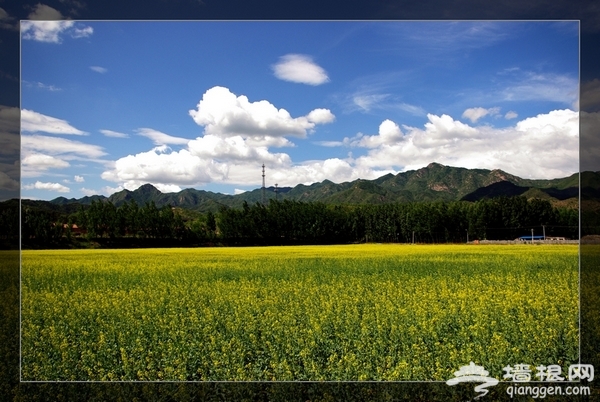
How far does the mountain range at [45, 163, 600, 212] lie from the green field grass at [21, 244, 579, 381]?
1.77 meters

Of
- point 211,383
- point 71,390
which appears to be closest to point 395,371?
point 211,383

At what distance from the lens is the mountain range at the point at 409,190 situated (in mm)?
8914

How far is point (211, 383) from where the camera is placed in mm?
6176

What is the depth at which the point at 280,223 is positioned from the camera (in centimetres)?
1514

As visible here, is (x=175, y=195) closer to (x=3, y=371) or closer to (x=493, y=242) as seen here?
(x=3, y=371)

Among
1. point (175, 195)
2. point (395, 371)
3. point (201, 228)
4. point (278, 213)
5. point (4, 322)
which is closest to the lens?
point (395, 371)

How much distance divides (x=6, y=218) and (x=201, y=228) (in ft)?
26.9

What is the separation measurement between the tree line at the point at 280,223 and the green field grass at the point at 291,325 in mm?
1487

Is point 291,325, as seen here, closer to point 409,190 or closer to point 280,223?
point 409,190

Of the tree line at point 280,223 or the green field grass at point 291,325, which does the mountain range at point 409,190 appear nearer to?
the tree line at point 280,223

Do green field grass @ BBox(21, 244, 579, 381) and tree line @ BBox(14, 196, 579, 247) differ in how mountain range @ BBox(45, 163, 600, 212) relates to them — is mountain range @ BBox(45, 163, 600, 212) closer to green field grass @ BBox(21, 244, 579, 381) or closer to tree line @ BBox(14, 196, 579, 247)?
tree line @ BBox(14, 196, 579, 247)

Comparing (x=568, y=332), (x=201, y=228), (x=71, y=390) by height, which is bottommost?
(x=71, y=390)

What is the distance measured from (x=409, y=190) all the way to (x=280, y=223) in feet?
16.7

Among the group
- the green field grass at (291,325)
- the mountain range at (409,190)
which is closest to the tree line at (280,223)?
the mountain range at (409,190)
